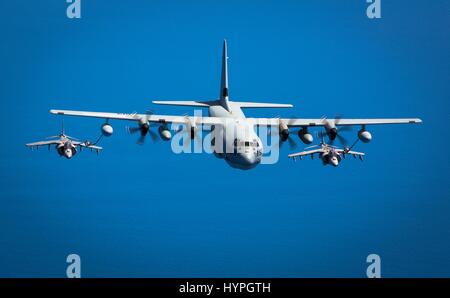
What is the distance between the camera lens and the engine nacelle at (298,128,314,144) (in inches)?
2906

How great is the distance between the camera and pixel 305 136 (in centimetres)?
7406

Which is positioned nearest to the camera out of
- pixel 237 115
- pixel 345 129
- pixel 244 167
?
pixel 244 167

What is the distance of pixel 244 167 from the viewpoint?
221ft

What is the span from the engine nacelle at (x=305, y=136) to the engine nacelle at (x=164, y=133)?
1364 cm

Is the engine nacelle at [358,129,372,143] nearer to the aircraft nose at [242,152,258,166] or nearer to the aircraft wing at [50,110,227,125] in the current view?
the aircraft nose at [242,152,258,166]

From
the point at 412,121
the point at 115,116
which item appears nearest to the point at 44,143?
the point at 115,116

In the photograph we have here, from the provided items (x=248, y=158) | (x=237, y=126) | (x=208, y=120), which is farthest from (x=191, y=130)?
(x=248, y=158)

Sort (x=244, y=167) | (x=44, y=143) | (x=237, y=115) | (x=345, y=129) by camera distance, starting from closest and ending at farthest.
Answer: (x=244, y=167), (x=345, y=129), (x=237, y=115), (x=44, y=143)

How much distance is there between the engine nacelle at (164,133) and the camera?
70.4 metres

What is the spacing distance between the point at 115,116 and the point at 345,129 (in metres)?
22.6

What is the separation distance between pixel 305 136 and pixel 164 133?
14509 millimetres

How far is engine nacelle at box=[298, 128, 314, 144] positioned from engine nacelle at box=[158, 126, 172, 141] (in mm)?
13640

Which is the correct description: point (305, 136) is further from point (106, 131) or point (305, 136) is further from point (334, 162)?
point (106, 131)

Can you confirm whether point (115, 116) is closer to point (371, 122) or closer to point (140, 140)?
point (140, 140)
